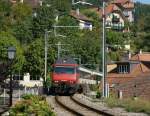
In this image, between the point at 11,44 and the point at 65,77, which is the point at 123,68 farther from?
the point at 65,77

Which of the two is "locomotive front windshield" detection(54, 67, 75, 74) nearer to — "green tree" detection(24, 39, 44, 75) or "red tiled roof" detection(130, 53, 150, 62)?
"green tree" detection(24, 39, 44, 75)

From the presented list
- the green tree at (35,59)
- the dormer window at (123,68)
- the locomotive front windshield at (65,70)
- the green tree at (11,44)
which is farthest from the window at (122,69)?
the locomotive front windshield at (65,70)

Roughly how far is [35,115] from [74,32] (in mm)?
100395

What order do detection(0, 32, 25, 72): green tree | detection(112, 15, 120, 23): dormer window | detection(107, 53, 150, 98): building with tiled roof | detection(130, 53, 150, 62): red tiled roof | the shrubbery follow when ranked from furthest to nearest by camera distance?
detection(112, 15, 120, 23): dormer window, detection(130, 53, 150, 62): red tiled roof, detection(0, 32, 25, 72): green tree, detection(107, 53, 150, 98): building with tiled roof, the shrubbery

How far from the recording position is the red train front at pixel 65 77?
55.1 m

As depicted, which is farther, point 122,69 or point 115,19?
point 115,19

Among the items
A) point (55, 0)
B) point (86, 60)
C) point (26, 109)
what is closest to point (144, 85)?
point (86, 60)

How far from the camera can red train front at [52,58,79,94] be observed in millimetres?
55094

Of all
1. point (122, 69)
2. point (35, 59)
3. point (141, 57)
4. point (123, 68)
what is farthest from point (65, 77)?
point (141, 57)

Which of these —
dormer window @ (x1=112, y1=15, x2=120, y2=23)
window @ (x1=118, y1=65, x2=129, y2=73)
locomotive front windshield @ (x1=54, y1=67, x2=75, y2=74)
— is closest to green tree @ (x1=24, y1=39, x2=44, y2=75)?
window @ (x1=118, y1=65, x2=129, y2=73)

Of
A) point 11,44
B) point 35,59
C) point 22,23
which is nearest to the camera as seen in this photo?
point 11,44

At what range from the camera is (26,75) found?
9600cm

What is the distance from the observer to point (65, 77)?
55844 millimetres

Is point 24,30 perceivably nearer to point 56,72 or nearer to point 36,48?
point 36,48
